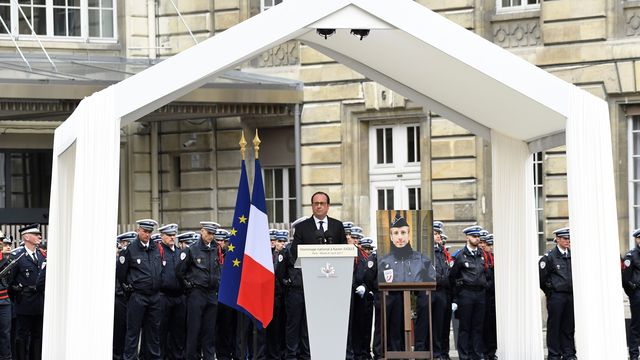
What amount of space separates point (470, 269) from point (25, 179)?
11.6 metres

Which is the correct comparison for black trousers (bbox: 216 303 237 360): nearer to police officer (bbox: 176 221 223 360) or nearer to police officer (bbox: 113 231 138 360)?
police officer (bbox: 176 221 223 360)

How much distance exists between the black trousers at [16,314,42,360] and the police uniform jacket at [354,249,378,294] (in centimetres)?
415

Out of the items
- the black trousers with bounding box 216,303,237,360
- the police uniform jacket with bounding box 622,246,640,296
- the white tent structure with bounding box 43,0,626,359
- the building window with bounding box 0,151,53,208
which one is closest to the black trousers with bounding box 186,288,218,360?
the black trousers with bounding box 216,303,237,360

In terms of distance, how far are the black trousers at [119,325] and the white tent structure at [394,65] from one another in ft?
13.8

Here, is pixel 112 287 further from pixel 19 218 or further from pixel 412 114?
pixel 19 218

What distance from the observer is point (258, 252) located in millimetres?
17047

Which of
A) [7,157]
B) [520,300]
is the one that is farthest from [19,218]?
[520,300]

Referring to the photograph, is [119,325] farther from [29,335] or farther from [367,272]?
[367,272]

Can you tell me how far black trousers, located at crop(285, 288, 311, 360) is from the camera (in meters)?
19.9

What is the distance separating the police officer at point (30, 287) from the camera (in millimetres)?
19484

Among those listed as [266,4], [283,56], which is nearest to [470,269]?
[283,56]

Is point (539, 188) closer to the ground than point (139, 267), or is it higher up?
higher up

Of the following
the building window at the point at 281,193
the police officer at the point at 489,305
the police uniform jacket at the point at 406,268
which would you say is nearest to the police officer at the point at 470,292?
the police officer at the point at 489,305

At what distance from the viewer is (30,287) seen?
19.5 meters
